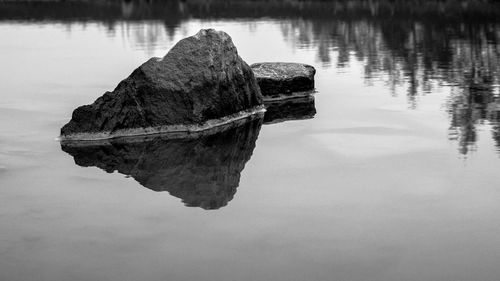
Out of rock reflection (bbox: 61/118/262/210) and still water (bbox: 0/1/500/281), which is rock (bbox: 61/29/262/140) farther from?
still water (bbox: 0/1/500/281)

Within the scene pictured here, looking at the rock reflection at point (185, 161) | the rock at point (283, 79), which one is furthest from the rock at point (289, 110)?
the rock reflection at point (185, 161)

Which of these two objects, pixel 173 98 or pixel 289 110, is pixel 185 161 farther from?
pixel 289 110

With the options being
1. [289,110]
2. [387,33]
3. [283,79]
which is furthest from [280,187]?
[387,33]

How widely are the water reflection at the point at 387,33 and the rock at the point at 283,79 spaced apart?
203 centimetres

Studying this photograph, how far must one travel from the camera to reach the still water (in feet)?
25.9

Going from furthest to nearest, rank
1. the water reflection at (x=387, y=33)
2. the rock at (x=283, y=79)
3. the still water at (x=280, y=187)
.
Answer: the water reflection at (x=387, y=33) < the rock at (x=283, y=79) < the still water at (x=280, y=187)

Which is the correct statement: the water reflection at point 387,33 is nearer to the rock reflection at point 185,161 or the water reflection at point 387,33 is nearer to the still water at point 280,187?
the still water at point 280,187

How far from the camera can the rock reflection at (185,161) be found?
1052 centimetres

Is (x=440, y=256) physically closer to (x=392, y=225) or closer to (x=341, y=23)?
(x=392, y=225)

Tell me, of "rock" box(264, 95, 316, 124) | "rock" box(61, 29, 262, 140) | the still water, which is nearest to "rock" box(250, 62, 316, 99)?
"rock" box(264, 95, 316, 124)

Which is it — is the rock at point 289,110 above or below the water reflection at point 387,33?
below

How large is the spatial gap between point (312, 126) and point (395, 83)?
17.1 feet

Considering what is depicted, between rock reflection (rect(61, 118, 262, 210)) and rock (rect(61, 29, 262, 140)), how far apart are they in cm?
47

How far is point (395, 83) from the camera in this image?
63.0 ft
